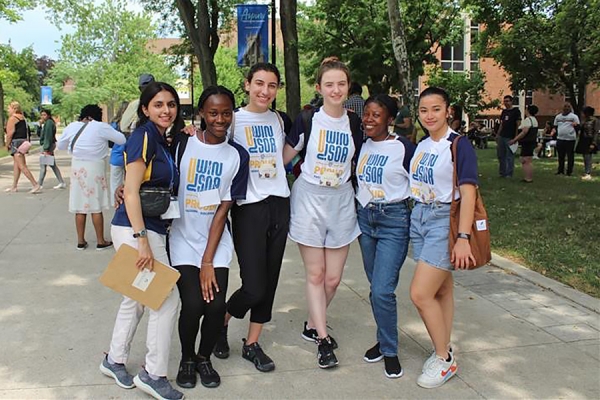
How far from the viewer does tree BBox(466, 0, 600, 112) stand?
79.7 feet

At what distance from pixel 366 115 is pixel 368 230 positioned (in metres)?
0.73

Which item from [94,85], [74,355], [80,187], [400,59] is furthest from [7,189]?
[94,85]

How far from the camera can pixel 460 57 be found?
51.7 metres

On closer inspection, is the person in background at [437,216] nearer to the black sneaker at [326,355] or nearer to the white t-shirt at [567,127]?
the black sneaker at [326,355]

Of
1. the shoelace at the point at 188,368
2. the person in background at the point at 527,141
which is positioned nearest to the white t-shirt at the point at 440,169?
the shoelace at the point at 188,368

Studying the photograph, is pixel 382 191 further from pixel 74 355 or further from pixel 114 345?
pixel 74 355

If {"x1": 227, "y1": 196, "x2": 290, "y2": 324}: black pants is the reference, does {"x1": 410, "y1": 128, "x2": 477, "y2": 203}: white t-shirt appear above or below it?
above

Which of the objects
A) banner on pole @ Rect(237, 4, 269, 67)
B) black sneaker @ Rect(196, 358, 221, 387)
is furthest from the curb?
banner on pole @ Rect(237, 4, 269, 67)

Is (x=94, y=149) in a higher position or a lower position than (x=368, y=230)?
higher

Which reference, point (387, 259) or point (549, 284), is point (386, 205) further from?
point (549, 284)

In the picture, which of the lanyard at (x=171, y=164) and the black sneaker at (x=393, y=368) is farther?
the black sneaker at (x=393, y=368)

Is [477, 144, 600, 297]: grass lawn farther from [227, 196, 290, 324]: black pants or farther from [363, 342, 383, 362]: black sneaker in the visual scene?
[227, 196, 290, 324]: black pants

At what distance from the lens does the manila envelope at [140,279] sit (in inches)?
127

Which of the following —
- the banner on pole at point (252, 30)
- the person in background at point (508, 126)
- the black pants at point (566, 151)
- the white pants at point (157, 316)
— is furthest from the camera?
the black pants at point (566, 151)
